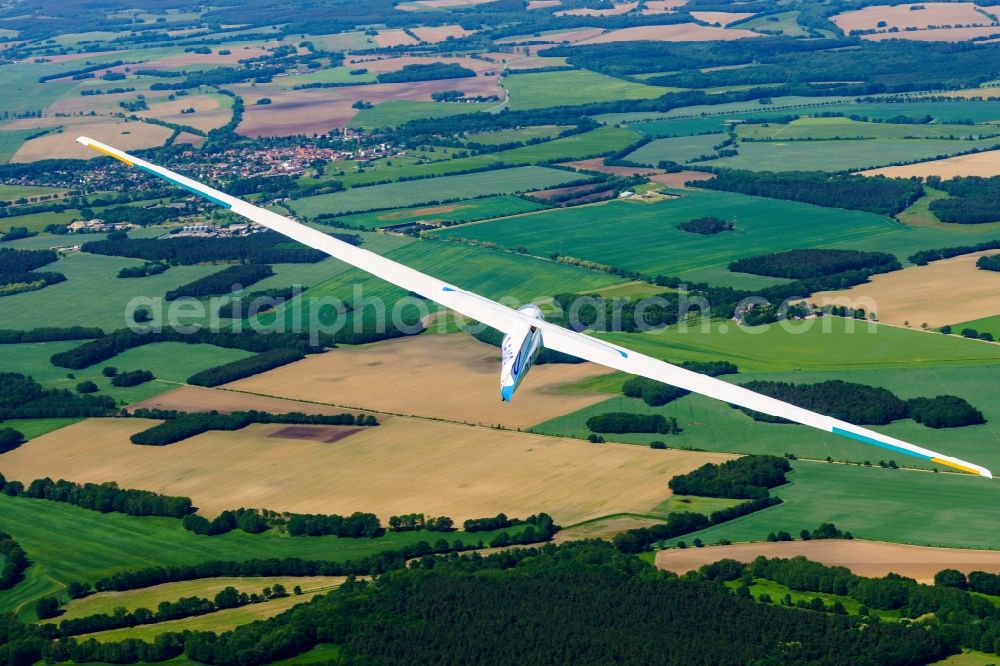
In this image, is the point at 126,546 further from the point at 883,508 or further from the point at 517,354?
the point at 883,508

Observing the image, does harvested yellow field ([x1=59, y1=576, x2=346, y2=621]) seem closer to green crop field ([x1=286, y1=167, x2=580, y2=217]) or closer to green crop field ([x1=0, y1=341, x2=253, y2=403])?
green crop field ([x1=0, y1=341, x2=253, y2=403])

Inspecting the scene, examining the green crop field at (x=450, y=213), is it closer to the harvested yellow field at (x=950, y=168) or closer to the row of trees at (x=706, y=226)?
the row of trees at (x=706, y=226)

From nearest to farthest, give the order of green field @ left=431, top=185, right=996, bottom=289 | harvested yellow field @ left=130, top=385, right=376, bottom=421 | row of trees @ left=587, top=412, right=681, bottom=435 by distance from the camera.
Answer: row of trees @ left=587, top=412, right=681, bottom=435 < harvested yellow field @ left=130, top=385, right=376, bottom=421 < green field @ left=431, top=185, right=996, bottom=289

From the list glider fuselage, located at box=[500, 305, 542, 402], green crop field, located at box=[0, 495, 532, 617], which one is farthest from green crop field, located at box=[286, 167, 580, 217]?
glider fuselage, located at box=[500, 305, 542, 402]

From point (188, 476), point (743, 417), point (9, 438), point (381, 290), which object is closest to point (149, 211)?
point (381, 290)

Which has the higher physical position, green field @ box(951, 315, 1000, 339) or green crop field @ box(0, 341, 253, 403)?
green field @ box(951, 315, 1000, 339)

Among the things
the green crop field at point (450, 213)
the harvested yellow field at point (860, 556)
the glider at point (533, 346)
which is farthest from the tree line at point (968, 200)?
the glider at point (533, 346)

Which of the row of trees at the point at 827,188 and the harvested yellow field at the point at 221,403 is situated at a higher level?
the harvested yellow field at the point at 221,403
